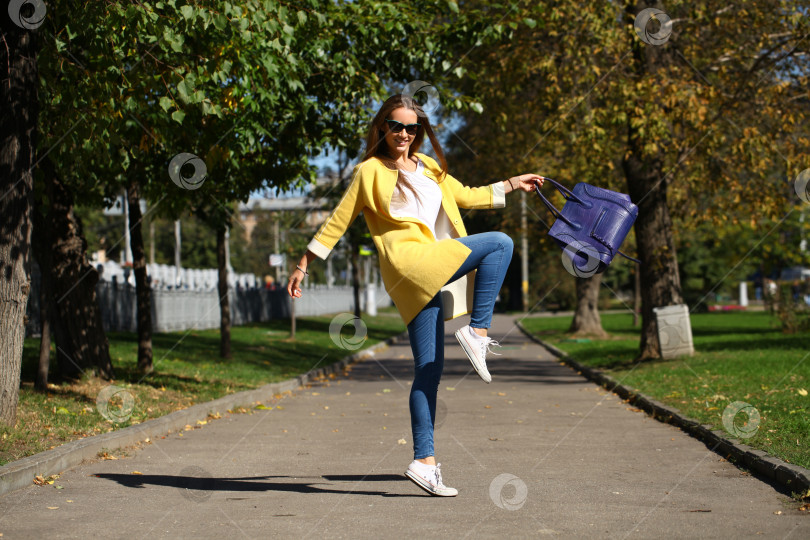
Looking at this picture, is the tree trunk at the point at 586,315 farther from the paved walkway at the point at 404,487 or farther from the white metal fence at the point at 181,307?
the paved walkway at the point at 404,487

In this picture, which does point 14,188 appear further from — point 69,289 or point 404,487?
point 404,487

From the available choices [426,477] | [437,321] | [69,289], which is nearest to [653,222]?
[69,289]

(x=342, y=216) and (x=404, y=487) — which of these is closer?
(x=342, y=216)

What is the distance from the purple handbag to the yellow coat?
403 mm

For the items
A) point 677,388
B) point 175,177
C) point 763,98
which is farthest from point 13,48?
point 763,98

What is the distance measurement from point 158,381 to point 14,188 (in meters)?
5.00

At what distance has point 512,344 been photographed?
29078 millimetres

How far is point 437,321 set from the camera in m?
5.28

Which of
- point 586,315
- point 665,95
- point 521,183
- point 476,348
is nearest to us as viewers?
point 476,348

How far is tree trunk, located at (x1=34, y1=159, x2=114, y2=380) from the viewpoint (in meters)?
10.7

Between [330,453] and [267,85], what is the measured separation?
15.5 ft

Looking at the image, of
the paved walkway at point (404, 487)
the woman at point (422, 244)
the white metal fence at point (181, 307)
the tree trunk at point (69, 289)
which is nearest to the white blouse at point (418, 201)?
the woman at point (422, 244)

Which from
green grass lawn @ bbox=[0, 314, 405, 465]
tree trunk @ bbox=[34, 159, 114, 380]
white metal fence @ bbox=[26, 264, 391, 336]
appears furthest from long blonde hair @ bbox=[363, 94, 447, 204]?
white metal fence @ bbox=[26, 264, 391, 336]

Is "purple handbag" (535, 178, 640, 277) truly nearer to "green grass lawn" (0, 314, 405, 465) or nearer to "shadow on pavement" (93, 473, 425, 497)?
"shadow on pavement" (93, 473, 425, 497)
